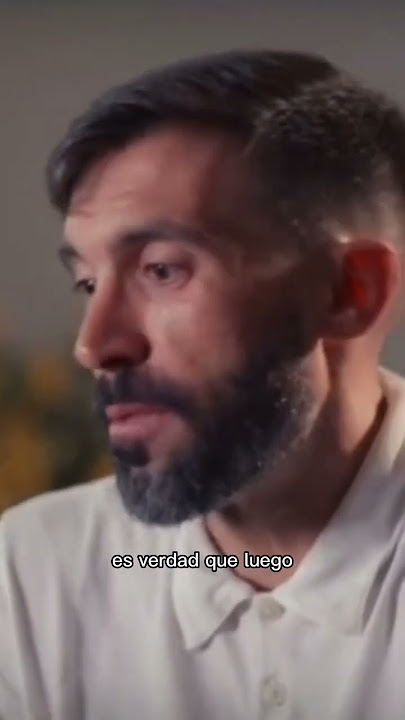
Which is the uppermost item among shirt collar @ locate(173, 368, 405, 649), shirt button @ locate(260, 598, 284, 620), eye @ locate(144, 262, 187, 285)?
eye @ locate(144, 262, 187, 285)

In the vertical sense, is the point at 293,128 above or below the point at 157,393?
above

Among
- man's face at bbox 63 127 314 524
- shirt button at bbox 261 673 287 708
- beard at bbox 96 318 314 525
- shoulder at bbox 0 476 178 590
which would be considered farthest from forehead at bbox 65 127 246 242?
shirt button at bbox 261 673 287 708

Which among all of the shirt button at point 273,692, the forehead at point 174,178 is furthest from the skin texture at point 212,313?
the shirt button at point 273,692

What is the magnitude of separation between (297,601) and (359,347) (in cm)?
20

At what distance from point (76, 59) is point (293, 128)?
0.65ft

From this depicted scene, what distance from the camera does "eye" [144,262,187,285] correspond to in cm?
79

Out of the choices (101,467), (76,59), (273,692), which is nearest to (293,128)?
(76,59)

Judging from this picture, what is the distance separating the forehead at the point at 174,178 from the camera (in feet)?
2.57

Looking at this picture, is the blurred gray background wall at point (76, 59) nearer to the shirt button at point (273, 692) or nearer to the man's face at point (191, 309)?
the man's face at point (191, 309)

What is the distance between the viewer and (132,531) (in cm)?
85

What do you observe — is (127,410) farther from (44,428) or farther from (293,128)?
(293,128)

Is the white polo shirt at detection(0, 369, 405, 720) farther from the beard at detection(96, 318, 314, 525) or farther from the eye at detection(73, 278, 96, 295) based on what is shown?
the eye at detection(73, 278, 96, 295)

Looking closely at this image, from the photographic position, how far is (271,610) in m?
0.82

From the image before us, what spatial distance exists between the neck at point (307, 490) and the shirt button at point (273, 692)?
0.22 ft
